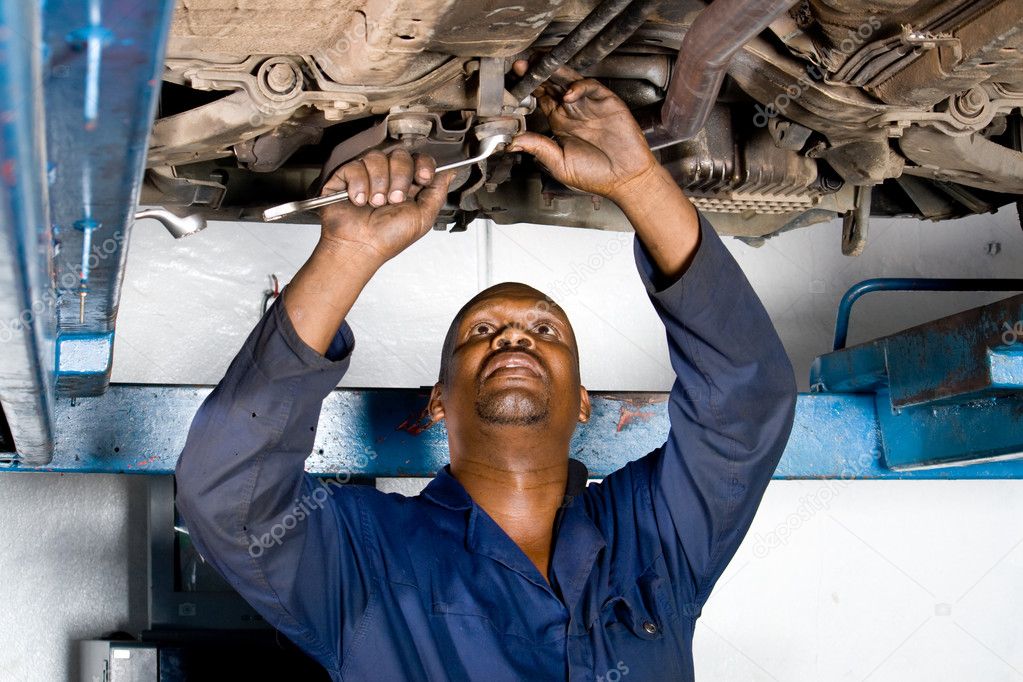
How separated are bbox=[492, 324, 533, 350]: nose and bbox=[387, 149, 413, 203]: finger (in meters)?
0.47

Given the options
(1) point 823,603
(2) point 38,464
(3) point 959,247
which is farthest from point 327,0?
(3) point 959,247

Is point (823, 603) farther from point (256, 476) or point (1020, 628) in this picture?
point (256, 476)

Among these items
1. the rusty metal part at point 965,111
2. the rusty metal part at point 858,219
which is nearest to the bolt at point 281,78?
the rusty metal part at point 965,111

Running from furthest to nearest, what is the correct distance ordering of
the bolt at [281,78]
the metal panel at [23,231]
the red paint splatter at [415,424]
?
the red paint splatter at [415,424], the bolt at [281,78], the metal panel at [23,231]

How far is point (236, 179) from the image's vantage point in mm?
2031

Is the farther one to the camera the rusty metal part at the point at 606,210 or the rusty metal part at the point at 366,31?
the rusty metal part at the point at 606,210

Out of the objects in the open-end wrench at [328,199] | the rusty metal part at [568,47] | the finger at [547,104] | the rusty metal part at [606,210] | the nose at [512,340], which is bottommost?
the nose at [512,340]

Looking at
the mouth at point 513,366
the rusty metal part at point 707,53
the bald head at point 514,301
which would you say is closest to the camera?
the rusty metal part at point 707,53

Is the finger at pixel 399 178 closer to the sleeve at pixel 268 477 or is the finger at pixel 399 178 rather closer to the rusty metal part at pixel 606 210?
the sleeve at pixel 268 477

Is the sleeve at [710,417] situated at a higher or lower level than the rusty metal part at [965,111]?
lower

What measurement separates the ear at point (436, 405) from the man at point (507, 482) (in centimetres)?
9

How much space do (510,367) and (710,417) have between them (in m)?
0.33

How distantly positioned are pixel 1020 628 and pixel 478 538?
2.35 metres

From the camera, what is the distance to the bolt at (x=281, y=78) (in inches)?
52.2
